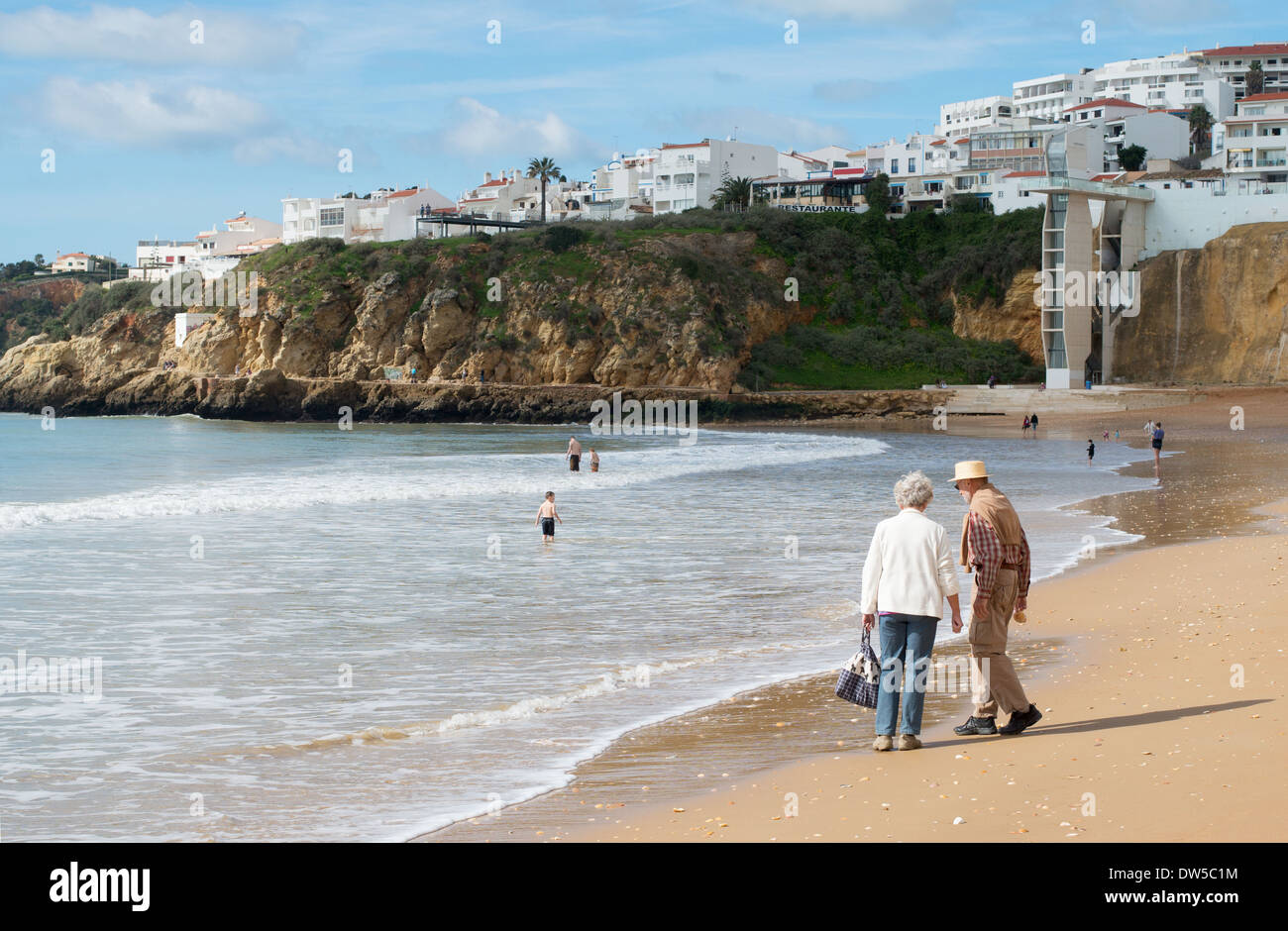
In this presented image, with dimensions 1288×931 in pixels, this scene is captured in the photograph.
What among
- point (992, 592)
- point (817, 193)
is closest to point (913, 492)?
point (992, 592)

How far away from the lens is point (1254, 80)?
9881cm

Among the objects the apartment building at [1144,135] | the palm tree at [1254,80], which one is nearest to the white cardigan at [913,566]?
the apartment building at [1144,135]

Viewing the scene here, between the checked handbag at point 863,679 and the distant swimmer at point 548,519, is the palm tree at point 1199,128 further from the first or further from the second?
the checked handbag at point 863,679

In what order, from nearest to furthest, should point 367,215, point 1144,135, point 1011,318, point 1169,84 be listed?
point 1011,318 → point 1144,135 → point 367,215 → point 1169,84

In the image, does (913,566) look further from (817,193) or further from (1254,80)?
(1254,80)

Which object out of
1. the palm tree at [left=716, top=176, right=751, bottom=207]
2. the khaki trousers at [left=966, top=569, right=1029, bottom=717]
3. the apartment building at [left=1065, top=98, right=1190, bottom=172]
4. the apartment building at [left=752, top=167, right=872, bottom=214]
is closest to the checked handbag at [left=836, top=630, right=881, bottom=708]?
the khaki trousers at [left=966, top=569, right=1029, bottom=717]

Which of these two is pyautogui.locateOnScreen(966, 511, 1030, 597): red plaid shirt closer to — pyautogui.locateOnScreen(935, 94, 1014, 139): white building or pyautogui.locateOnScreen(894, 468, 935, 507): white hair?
pyautogui.locateOnScreen(894, 468, 935, 507): white hair

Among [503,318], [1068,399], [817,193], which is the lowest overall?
[1068,399]

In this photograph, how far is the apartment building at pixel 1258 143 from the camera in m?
70.1

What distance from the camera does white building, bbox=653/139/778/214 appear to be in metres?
90.6

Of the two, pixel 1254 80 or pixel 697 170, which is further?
pixel 1254 80

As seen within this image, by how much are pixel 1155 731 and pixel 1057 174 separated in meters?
55.6

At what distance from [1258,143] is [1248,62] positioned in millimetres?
38566

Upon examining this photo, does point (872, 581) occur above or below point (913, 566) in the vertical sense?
below
